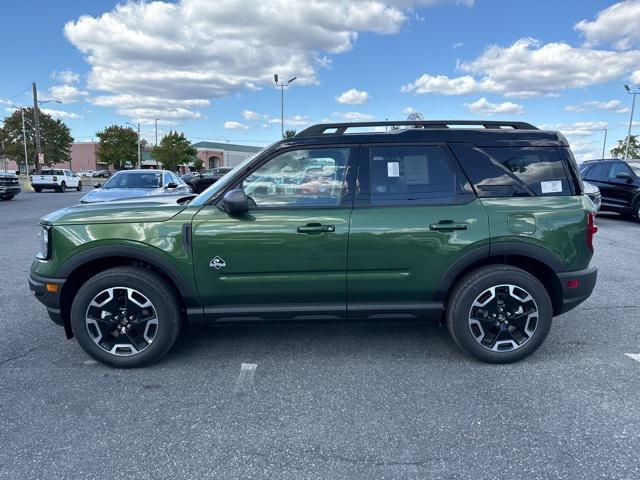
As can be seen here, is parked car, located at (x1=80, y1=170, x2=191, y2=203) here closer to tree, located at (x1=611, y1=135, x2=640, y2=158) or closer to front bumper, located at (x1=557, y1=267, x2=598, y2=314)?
front bumper, located at (x1=557, y1=267, x2=598, y2=314)

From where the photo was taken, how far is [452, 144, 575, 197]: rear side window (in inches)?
142

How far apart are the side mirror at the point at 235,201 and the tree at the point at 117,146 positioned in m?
82.3

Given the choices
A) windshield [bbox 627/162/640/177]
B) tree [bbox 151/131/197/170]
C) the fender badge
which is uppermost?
tree [bbox 151/131/197/170]

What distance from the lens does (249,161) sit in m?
3.68

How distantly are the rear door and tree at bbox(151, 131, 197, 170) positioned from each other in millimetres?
77067

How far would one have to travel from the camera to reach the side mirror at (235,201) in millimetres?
3340

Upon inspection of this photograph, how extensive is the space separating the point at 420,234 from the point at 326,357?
51.1 inches

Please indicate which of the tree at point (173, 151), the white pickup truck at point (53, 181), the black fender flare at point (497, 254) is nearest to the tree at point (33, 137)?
the tree at point (173, 151)

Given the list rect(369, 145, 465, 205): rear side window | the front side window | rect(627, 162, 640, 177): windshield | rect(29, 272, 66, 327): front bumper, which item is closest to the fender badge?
the front side window

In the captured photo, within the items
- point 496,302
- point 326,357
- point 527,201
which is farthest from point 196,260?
point 527,201

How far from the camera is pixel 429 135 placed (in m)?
3.64

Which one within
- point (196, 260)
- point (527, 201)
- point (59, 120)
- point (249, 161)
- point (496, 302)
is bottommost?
point (496, 302)

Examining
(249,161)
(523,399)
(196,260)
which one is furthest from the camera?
(249,161)

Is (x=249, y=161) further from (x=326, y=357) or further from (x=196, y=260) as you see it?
(x=326, y=357)
